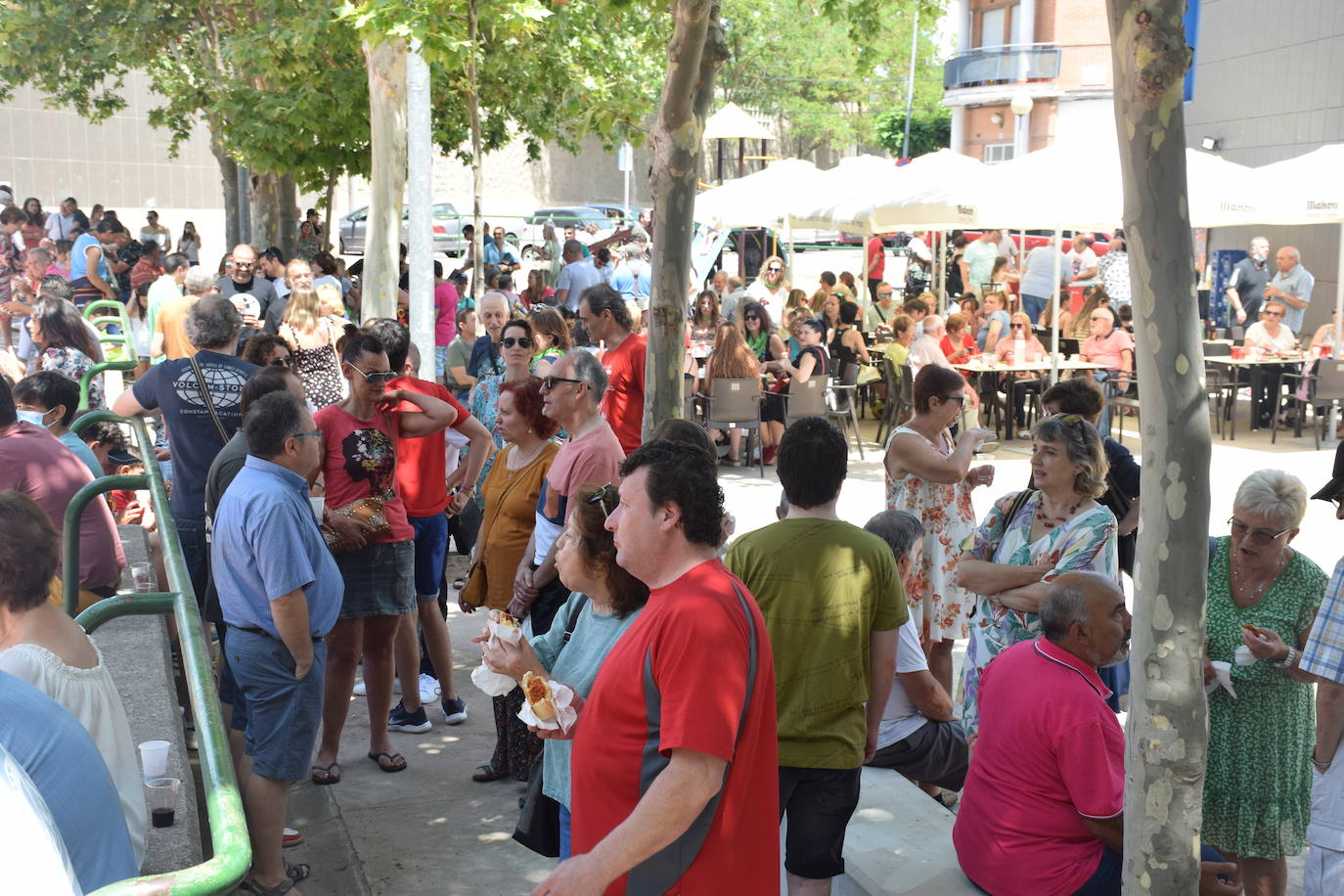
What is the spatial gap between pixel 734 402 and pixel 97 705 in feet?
30.1

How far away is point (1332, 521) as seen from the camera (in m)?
10.5

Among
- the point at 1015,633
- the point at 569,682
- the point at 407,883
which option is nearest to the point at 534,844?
the point at 569,682

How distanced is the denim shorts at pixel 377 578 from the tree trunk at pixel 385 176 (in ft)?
20.4

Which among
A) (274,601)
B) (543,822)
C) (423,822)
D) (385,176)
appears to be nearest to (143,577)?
(423,822)

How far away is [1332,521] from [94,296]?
1374cm

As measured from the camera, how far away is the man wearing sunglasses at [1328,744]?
3680mm

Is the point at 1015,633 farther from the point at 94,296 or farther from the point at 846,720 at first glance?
the point at 94,296

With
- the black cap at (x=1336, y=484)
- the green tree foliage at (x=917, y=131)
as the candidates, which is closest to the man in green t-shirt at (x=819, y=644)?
the black cap at (x=1336, y=484)

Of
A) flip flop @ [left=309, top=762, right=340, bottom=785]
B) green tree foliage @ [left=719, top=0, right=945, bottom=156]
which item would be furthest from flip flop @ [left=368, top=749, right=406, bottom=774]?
green tree foliage @ [left=719, top=0, right=945, bottom=156]

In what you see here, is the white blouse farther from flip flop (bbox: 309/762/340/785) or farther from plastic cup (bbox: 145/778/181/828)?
flip flop (bbox: 309/762/340/785)

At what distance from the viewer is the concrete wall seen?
2242 cm

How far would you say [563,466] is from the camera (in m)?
5.17

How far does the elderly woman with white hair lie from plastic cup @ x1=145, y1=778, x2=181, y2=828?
11.0ft

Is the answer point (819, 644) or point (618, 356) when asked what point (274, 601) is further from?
point (618, 356)
